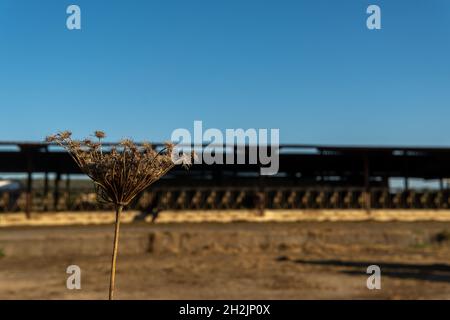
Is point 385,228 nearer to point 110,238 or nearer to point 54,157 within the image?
point 110,238

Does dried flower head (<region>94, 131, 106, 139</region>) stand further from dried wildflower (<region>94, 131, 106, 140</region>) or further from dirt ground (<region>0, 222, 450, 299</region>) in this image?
dirt ground (<region>0, 222, 450, 299</region>)

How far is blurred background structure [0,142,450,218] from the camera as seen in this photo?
3152 centimetres

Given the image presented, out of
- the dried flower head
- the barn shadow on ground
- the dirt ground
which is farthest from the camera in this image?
the barn shadow on ground

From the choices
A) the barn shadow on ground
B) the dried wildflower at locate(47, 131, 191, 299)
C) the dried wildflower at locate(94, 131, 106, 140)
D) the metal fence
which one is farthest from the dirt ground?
the dried wildflower at locate(94, 131, 106, 140)

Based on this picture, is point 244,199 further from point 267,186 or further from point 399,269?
point 399,269

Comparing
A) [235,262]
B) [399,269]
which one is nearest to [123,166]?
[235,262]

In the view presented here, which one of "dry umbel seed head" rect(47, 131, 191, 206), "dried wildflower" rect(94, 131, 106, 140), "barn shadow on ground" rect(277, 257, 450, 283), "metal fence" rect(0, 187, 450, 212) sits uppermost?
"dried wildflower" rect(94, 131, 106, 140)

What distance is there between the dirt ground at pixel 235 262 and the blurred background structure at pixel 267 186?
4.53 meters

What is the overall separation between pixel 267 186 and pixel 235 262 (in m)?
16.7

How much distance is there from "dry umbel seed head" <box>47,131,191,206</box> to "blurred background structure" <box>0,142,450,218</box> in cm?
2633

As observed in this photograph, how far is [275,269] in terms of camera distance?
1789 cm

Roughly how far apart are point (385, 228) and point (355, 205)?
972 centimetres

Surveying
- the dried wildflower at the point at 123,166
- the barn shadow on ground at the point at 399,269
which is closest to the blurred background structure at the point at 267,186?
the barn shadow on ground at the point at 399,269

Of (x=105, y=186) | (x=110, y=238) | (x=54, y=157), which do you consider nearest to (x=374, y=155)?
(x=110, y=238)
